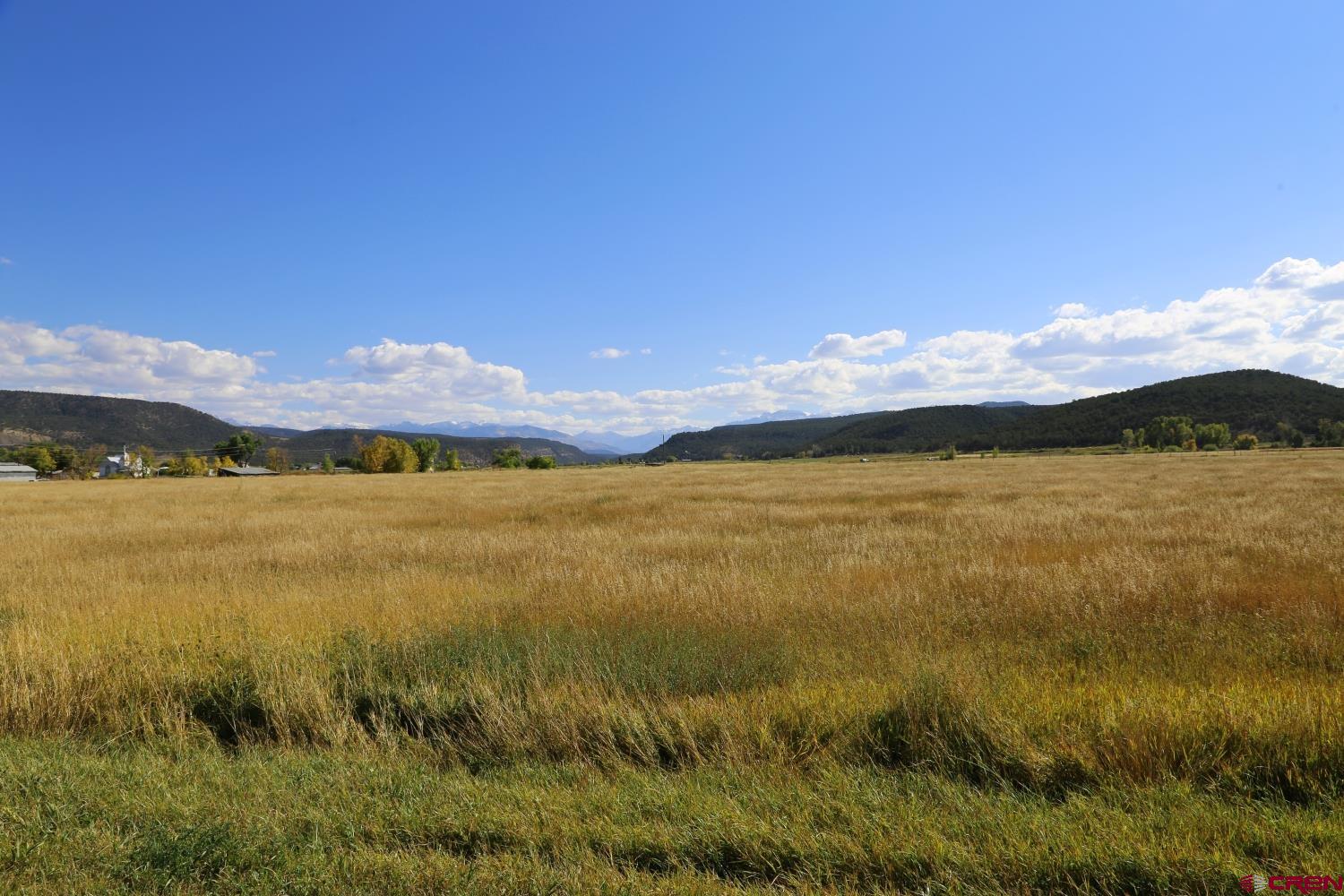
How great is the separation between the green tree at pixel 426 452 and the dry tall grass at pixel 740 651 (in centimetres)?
13017

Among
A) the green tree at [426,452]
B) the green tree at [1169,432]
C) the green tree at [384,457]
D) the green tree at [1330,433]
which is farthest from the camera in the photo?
the green tree at [426,452]

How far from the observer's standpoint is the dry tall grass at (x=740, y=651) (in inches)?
178

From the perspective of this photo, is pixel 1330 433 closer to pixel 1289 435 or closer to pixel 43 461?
pixel 1289 435

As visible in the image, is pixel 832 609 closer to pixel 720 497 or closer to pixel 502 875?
pixel 502 875

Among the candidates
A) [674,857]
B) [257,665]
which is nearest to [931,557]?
[674,857]

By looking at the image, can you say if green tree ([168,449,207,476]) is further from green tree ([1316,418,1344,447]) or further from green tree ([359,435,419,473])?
green tree ([1316,418,1344,447])

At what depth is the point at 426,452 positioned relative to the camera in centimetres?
14050

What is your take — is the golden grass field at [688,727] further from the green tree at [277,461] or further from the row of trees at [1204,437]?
the green tree at [277,461]

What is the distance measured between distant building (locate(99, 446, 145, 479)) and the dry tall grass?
5068 inches

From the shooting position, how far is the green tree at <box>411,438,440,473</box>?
13777cm

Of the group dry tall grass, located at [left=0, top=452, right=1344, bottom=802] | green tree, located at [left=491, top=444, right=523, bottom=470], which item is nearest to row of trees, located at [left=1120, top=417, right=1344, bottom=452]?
dry tall grass, located at [left=0, top=452, right=1344, bottom=802]

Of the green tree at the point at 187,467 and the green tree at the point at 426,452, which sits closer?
the green tree at the point at 187,467

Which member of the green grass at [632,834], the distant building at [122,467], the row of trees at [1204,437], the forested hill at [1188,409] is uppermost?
the forested hill at [1188,409]

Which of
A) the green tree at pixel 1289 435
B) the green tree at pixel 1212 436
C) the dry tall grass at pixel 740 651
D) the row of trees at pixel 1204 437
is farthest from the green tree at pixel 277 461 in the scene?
the green tree at pixel 1289 435
